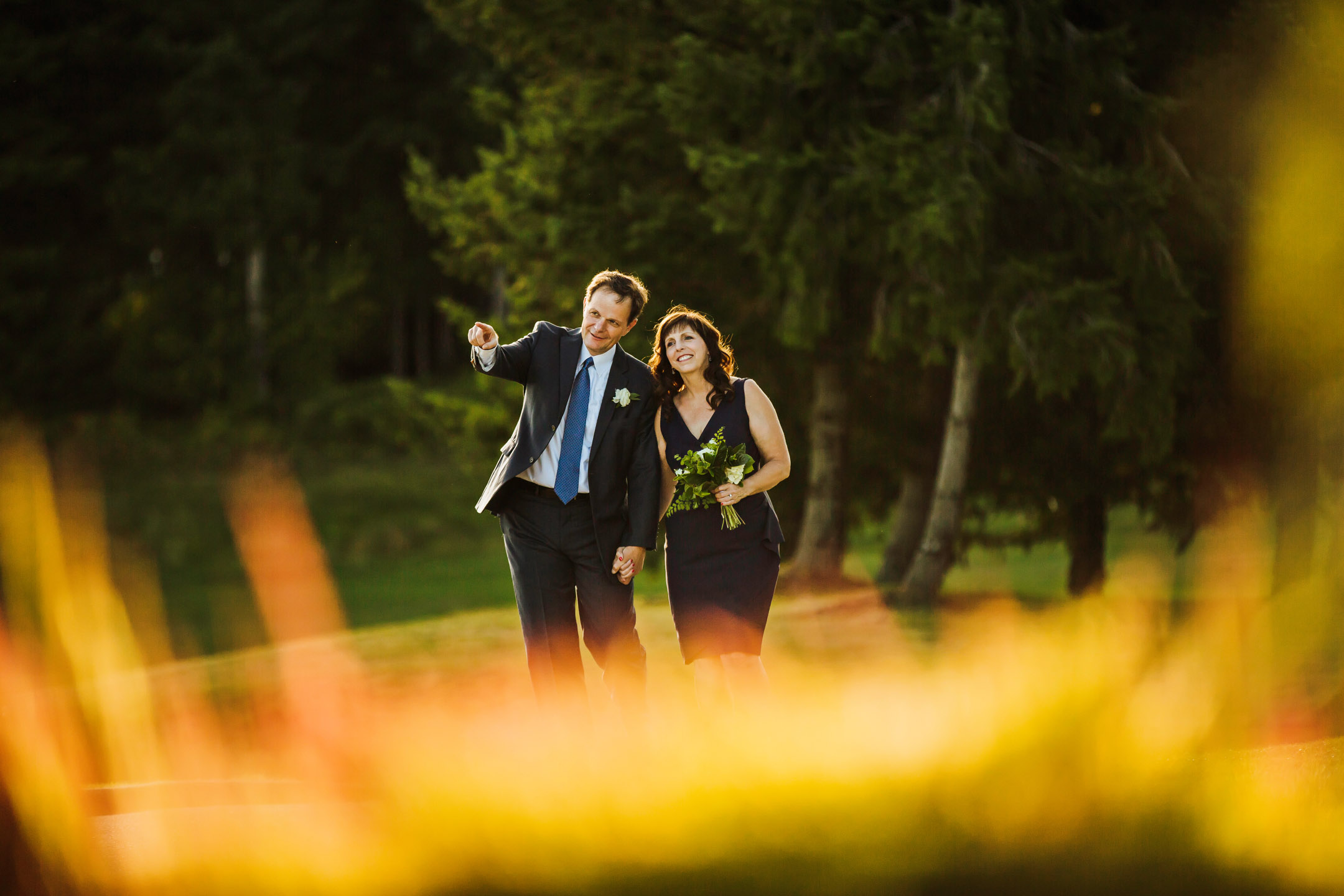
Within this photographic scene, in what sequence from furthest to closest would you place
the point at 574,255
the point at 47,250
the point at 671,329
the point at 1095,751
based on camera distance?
the point at 47,250 → the point at 574,255 → the point at 671,329 → the point at 1095,751

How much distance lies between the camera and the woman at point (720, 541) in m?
6.10

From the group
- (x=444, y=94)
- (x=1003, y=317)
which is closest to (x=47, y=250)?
(x=444, y=94)

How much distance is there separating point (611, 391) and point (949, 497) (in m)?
8.70

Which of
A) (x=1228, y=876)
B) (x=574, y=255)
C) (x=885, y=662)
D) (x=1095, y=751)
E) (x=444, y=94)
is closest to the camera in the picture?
(x=1228, y=876)

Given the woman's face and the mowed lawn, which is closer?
the woman's face

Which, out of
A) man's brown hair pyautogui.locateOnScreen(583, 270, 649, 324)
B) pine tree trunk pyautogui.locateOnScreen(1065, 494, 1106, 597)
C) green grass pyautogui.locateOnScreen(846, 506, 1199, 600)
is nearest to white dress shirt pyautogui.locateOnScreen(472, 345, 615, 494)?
man's brown hair pyautogui.locateOnScreen(583, 270, 649, 324)

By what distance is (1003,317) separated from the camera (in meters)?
12.5

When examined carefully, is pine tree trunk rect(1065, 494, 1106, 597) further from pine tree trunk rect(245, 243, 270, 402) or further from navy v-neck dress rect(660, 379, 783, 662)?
pine tree trunk rect(245, 243, 270, 402)

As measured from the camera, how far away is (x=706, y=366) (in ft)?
20.0

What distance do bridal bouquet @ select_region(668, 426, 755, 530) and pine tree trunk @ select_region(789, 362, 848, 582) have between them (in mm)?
9287

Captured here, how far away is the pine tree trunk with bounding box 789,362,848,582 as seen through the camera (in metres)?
15.2

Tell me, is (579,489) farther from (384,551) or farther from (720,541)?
(384,551)

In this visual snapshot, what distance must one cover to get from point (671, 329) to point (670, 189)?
9.49 meters

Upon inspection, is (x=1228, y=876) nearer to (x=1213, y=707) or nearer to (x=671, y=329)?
(x=671, y=329)
